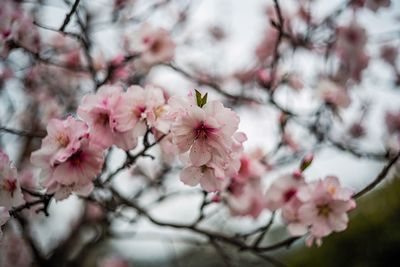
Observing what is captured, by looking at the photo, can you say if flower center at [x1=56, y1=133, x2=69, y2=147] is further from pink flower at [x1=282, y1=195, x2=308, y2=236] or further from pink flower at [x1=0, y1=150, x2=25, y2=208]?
pink flower at [x1=282, y1=195, x2=308, y2=236]

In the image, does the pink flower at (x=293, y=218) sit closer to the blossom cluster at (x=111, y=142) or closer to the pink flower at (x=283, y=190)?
the pink flower at (x=283, y=190)

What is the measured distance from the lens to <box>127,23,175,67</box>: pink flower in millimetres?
2369

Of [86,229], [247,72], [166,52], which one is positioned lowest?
[86,229]

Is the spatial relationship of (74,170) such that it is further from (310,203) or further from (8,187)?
(310,203)

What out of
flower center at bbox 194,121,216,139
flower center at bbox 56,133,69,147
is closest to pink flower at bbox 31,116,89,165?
flower center at bbox 56,133,69,147

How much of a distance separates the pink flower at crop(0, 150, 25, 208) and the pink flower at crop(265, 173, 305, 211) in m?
1.00

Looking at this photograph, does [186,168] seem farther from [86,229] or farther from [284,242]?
[86,229]

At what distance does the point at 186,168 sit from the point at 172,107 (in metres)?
0.22

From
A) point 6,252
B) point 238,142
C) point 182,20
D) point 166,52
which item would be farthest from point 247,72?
point 6,252

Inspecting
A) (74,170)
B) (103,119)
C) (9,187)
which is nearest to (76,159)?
(74,170)

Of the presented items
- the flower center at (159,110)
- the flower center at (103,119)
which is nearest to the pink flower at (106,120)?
the flower center at (103,119)

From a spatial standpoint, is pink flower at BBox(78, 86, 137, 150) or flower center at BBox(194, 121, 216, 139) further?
pink flower at BBox(78, 86, 137, 150)

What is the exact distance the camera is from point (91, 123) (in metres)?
1.32

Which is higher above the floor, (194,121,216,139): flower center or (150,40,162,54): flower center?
(194,121,216,139): flower center
